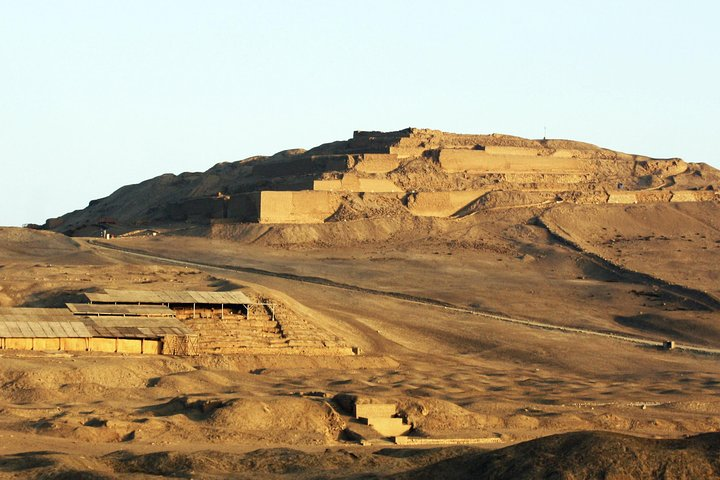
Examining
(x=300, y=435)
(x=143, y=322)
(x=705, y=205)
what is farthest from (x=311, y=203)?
(x=300, y=435)

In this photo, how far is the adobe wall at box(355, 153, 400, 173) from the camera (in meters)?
80.4

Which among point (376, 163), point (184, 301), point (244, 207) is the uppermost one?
point (376, 163)

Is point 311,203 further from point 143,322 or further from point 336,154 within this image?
point 143,322

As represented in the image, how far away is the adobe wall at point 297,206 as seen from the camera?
73.4 m

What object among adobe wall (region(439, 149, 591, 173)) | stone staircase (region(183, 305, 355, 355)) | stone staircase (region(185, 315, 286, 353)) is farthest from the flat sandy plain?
adobe wall (region(439, 149, 591, 173))

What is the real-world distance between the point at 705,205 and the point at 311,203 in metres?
23.8

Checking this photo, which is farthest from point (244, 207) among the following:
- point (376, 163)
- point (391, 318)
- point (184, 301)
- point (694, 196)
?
point (184, 301)

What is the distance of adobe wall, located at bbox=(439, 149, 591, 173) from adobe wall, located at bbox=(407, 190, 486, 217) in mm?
3883

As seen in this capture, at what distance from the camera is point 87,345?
4225 centimetres

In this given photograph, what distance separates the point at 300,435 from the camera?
107ft

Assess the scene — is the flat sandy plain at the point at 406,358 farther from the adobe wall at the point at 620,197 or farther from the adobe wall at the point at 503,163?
the adobe wall at the point at 503,163

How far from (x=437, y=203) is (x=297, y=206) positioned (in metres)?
8.45

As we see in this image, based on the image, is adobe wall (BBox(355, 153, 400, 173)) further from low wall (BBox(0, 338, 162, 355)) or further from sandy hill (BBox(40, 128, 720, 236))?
low wall (BBox(0, 338, 162, 355))

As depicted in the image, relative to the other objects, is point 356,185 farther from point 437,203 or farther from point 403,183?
point 437,203
